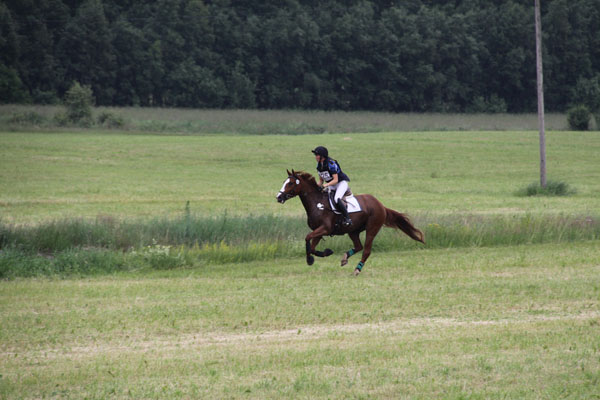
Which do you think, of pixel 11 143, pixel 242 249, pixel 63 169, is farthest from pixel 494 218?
pixel 11 143

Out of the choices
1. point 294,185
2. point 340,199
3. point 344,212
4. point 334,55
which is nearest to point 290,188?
point 294,185

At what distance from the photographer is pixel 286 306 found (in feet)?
41.3

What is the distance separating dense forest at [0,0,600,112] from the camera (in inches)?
3607

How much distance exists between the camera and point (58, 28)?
89.4 meters

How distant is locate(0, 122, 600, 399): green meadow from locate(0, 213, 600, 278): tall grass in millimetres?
47

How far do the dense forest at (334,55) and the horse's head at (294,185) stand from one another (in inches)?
3039

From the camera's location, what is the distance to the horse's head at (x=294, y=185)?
15227 millimetres

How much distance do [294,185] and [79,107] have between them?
5309 cm

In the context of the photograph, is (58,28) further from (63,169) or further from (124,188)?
(124,188)

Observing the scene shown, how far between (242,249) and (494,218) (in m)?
7.86

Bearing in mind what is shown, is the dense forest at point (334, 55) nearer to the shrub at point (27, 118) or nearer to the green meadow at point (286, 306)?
the shrub at point (27, 118)

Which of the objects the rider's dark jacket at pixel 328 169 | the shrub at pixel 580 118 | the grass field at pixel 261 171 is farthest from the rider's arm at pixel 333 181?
the shrub at pixel 580 118

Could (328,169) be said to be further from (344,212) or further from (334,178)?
(344,212)

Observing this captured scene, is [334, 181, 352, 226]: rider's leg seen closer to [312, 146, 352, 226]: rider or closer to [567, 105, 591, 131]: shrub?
[312, 146, 352, 226]: rider
